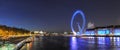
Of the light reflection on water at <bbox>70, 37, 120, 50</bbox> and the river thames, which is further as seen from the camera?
the light reflection on water at <bbox>70, 37, 120, 50</bbox>

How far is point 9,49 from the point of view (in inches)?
991

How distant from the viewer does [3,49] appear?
2480 cm

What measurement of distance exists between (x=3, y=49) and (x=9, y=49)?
A: 595mm

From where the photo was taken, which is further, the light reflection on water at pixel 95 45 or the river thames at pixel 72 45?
the light reflection on water at pixel 95 45

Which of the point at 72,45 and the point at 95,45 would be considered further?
the point at 72,45
